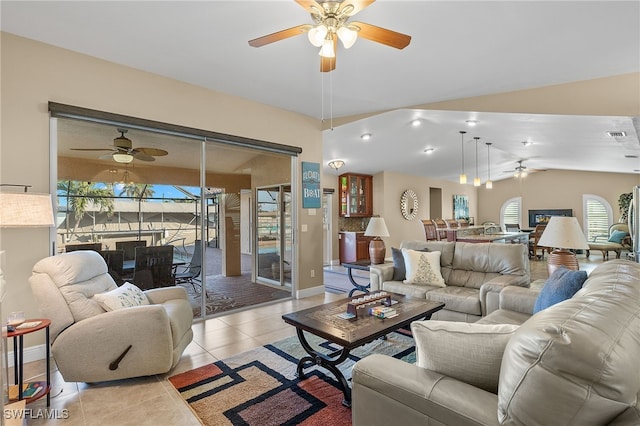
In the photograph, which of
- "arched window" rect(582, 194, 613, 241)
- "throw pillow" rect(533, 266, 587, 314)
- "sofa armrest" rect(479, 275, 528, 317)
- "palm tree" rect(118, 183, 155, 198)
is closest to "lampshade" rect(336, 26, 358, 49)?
"throw pillow" rect(533, 266, 587, 314)

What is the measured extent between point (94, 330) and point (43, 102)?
224 cm

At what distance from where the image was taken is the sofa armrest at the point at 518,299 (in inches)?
103

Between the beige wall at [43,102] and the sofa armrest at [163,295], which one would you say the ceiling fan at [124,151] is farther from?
the sofa armrest at [163,295]

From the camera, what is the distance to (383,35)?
220cm

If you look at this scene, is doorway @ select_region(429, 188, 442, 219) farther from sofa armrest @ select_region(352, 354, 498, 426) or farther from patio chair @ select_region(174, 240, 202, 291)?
sofa armrest @ select_region(352, 354, 498, 426)

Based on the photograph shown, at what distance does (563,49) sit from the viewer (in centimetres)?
288

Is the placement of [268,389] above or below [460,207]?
below

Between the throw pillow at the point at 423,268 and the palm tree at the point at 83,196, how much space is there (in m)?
3.61

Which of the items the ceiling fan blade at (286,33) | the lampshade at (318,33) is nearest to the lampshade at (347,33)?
the lampshade at (318,33)

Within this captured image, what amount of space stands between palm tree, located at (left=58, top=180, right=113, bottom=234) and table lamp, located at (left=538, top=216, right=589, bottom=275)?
15.5 ft

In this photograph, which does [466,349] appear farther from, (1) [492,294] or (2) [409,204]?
(2) [409,204]

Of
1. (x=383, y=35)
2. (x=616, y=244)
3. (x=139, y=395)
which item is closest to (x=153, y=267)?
(x=139, y=395)

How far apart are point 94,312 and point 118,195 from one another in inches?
63.8

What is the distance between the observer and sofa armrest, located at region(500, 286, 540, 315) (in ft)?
8.56
